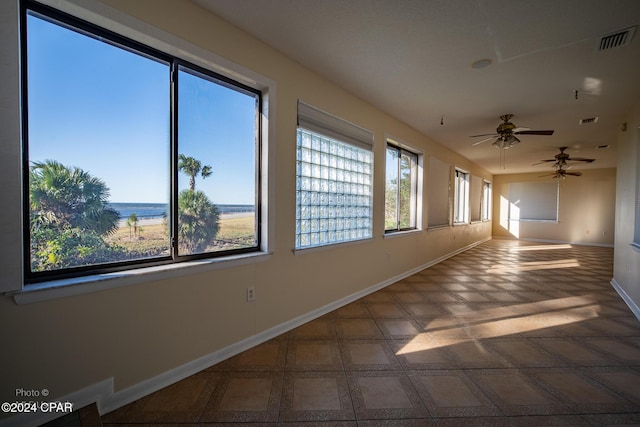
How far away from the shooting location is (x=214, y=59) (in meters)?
2.10

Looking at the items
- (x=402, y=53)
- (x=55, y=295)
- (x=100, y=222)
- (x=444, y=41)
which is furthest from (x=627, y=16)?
(x=55, y=295)

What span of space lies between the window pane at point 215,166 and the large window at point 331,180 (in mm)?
551

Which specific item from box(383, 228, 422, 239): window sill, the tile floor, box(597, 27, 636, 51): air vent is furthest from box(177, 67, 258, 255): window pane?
box(597, 27, 636, 51): air vent

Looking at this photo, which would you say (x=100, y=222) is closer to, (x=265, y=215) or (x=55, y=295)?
(x=55, y=295)

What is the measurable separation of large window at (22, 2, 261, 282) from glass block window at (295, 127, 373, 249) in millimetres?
698

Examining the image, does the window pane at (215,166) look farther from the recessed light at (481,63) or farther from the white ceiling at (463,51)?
the recessed light at (481,63)

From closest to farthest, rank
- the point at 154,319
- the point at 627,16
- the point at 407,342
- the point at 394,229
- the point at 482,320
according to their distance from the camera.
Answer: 1. the point at 154,319
2. the point at 627,16
3. the point at 407,342
4. the point at 482,320
5. the point at 394,229

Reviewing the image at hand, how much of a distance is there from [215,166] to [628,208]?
5198 millimetres

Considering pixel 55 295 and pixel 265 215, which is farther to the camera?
pixel 265 215

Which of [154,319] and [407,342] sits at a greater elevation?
[154,319]

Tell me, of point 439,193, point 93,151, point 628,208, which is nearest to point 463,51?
point 93,151

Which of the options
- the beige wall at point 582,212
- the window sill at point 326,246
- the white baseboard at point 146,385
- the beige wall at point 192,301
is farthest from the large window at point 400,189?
the beige wall at point 582,212

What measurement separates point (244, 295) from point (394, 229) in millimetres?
3028

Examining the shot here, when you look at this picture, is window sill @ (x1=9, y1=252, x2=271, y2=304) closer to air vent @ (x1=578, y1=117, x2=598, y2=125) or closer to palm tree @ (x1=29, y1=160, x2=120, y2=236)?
palm tree @ (x1=29, y1=160, x2=120, y2=236)
